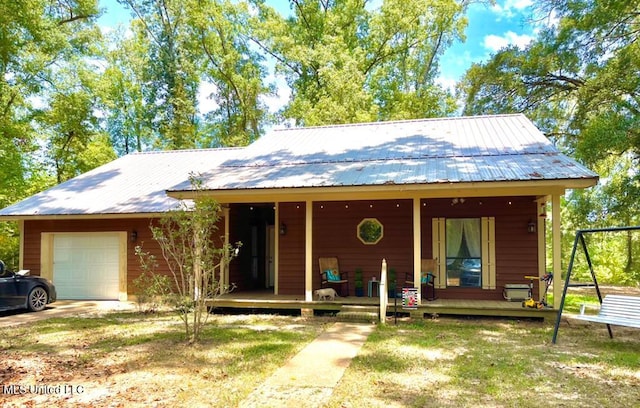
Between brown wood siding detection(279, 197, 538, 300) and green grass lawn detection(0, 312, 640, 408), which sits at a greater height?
brown wood siding detection(279, 197, 538, 300)

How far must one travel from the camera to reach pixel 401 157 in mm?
9953

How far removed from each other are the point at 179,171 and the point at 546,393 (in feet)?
36.6

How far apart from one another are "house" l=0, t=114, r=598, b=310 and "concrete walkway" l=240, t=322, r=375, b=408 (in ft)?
7.71

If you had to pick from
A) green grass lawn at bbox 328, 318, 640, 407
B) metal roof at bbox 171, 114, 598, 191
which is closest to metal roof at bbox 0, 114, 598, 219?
metal roof at bbox 171, 114, 598, 191

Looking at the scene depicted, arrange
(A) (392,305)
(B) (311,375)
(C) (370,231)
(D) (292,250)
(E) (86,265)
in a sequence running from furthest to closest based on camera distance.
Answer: (E) (86,265), (D) (292,250), (C) (370,231), (A) (392,305), (B) (311,375)

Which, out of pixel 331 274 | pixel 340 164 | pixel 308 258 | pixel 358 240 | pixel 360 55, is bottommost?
pixel 331 274

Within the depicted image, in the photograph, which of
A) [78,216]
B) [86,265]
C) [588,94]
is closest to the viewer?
[78,216]

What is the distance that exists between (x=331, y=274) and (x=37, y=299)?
6172 mm

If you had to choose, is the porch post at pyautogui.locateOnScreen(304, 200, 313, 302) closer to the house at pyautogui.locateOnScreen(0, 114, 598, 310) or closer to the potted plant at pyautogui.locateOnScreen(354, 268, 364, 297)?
the house at pyautogui.locateOnScreen(0, 114, 598, 310)

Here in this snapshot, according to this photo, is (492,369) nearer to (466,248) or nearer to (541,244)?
(466,248)

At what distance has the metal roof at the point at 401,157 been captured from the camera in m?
7.95

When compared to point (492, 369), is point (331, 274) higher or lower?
higher

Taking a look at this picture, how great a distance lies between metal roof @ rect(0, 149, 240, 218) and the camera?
36.3 feet

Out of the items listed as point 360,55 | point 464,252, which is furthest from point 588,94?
point 360,55
